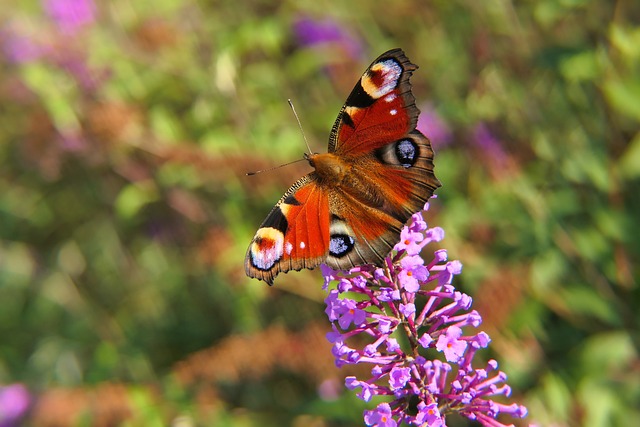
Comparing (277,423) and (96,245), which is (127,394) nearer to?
(277,423)

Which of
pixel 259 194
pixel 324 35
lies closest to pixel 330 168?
pixel 259 194

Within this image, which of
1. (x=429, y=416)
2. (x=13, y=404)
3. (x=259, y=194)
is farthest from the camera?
(x=13, y=404)

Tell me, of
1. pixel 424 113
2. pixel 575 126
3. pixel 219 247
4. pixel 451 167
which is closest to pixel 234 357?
pixel 219 247

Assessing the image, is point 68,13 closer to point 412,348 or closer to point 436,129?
point 436,129

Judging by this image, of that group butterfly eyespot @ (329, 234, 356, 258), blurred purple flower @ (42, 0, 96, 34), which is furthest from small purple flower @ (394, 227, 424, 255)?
blurred purple flower @ (42, 0, 96, 34)

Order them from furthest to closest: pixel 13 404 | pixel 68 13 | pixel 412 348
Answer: pixel 68 13 → pixel 13 404 → pixel 412 348

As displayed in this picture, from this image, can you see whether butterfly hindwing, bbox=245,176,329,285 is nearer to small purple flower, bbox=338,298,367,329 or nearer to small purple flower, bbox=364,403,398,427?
small purple flower, bbox=338,298,367,329
